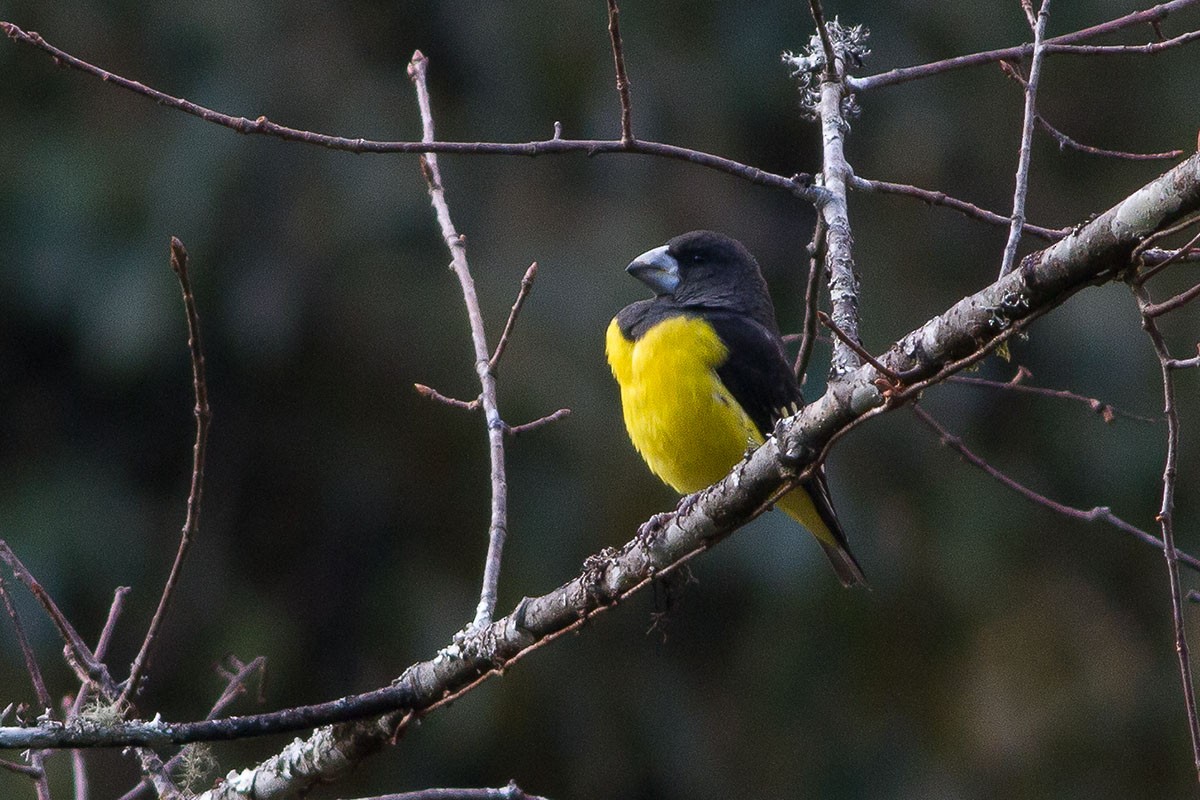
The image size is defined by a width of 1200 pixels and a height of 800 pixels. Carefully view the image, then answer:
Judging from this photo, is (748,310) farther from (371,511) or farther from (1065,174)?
(1065,174)

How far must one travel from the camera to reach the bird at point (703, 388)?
16.8 ft

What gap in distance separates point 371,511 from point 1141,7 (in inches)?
258

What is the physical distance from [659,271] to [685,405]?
92 centimetres

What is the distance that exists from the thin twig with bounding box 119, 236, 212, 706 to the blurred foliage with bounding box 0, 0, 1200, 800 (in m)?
6.09

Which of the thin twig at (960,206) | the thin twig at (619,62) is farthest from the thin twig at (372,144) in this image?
the thin twig at (960,206)

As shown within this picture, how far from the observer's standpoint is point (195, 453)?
2865 mm

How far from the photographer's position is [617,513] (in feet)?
32.2

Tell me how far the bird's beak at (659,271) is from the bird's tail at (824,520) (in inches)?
36.2

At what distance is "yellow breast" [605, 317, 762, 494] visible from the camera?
512 centimetres

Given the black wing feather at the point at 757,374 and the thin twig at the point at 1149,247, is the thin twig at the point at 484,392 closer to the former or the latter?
the black wing feather at the point at 757,374

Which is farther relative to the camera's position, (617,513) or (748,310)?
(617,513)

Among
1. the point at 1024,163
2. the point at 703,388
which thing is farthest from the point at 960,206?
the point at 703,388

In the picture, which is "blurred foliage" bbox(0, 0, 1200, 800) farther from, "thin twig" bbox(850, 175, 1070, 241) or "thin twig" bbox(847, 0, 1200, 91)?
"thin twig" bbox(850, 175, 1070, 241)

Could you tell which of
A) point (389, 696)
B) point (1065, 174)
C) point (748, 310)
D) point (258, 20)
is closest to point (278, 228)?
point (258, 20)
